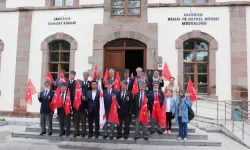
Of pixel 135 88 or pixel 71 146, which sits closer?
pixel 71 146

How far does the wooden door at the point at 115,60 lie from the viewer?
39.2ft

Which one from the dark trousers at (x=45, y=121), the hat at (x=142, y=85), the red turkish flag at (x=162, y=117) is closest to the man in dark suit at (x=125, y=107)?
the hat at (x=142, y=85)

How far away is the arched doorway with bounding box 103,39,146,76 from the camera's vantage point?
1191 centimetres

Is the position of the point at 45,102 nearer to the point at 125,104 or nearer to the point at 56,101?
the point at 56,101

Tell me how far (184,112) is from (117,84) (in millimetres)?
2268

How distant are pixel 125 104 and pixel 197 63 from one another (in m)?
5.02

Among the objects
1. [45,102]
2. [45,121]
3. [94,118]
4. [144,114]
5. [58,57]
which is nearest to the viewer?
[144,114]

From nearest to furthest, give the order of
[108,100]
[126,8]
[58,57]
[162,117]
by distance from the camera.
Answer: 1. [162,117]
2. [108,100]
3. [126,8]
4. [58,57]

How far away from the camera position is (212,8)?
1152 cm

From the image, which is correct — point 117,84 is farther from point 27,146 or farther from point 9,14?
point 9,14

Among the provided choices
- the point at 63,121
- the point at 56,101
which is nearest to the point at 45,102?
the point at 56,101

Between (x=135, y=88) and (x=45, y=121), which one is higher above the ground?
(x=135, y=88)

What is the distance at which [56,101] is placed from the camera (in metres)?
8.18

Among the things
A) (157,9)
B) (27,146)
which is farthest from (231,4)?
(27,146)
